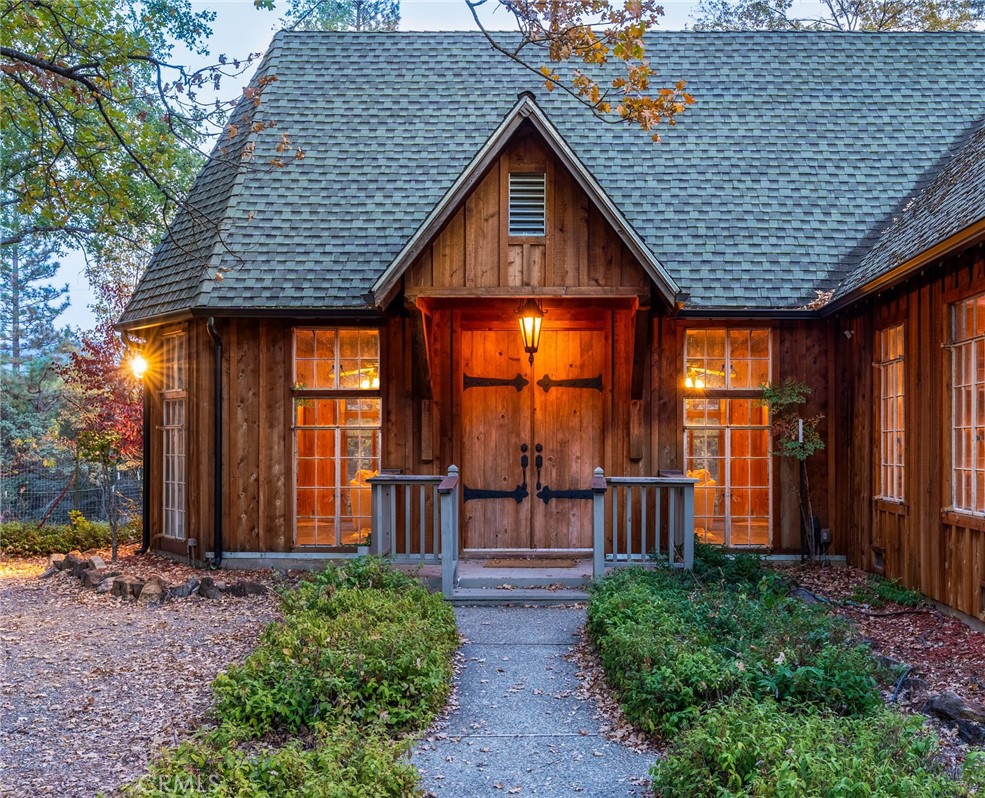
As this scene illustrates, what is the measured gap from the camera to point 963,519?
25.5 ft

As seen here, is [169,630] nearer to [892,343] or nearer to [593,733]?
[593,733]

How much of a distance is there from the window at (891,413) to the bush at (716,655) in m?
2.81

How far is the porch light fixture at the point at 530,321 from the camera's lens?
9.98m

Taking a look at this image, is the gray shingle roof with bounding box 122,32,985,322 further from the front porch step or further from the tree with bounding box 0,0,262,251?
the front porch step

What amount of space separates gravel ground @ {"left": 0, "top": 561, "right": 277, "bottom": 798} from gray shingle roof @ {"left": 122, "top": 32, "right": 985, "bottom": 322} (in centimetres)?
368

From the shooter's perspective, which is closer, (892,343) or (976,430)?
(976,430)

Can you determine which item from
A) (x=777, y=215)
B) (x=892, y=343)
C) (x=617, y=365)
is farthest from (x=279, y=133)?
(x=892, y=343)

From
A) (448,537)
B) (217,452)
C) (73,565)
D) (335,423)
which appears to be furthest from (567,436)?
(73,565)

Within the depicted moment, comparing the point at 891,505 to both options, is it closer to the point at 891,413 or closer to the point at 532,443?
the point at 891,413

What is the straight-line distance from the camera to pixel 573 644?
7.39 meters

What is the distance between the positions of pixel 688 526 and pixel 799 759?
542cm

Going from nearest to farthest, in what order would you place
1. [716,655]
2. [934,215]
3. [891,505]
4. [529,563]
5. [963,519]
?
[716,655] < [963,519] < [934,215] < [891,505] < [529,563]

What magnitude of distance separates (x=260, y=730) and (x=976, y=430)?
6033 millimetres
